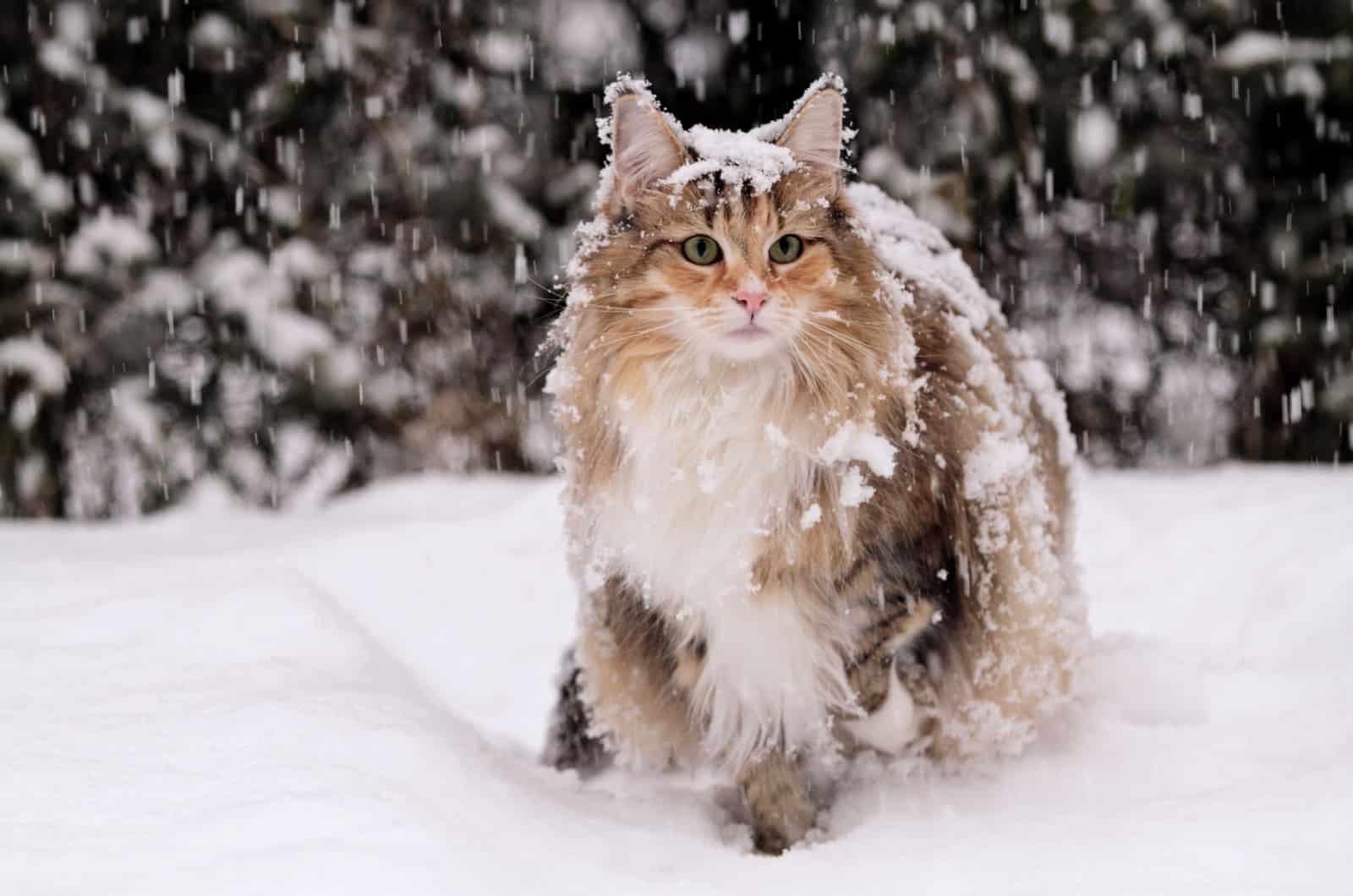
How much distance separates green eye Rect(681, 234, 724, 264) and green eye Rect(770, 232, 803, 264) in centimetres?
9

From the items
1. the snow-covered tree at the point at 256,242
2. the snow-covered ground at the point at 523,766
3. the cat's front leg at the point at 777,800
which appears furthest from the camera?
the snow-covered tree at the point at 256,242

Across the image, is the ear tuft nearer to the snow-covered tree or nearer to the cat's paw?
the cat's paw

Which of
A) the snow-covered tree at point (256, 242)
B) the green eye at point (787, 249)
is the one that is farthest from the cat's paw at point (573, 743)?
the snow-covered tree at point (256, 242)

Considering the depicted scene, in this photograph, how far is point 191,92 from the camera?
174 inches

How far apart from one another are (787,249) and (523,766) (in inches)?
41.6

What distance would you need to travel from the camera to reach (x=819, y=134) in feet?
6.71

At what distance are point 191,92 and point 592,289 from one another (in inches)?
121

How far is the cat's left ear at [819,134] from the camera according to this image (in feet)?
6.63

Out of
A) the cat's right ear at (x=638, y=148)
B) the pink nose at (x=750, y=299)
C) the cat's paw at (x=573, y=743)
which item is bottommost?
the cat's paw at (x=573, y=743)

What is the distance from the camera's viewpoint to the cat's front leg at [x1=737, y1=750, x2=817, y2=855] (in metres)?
2.13

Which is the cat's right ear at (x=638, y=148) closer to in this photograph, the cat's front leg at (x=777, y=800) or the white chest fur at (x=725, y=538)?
the white chest fur at (x=725, y=538)

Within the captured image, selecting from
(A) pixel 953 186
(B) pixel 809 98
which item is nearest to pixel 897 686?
(B) pixel 809 98

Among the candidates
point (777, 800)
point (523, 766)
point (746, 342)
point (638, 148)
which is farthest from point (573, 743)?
point (638, 148)

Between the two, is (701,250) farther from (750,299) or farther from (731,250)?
(750,299)
